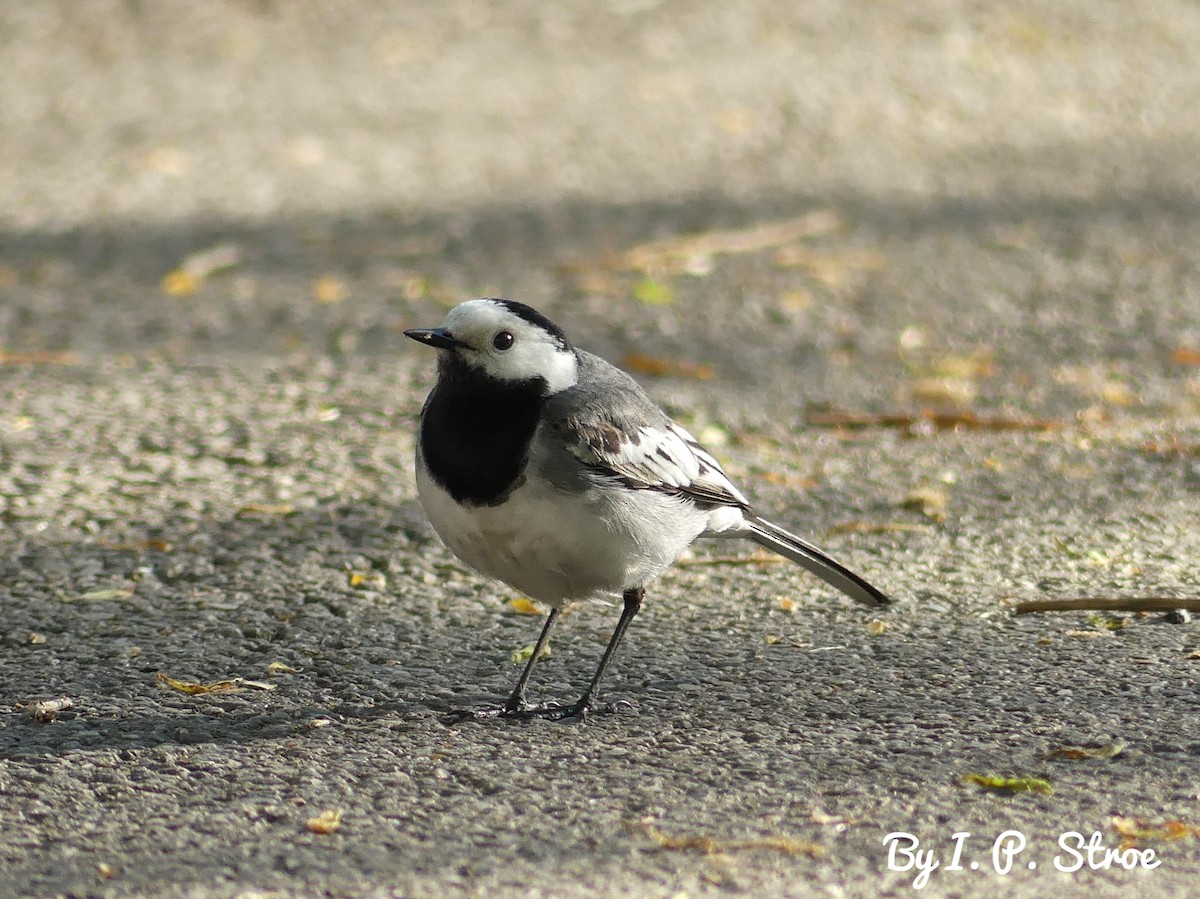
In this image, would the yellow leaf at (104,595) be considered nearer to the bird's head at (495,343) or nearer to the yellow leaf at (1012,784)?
the bird's head at (495,343)

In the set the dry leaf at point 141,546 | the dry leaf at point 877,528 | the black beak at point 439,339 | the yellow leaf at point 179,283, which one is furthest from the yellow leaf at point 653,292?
the black beak at point 439,339

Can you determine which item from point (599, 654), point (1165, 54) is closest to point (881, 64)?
point (1165, 54)

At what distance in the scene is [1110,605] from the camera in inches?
173

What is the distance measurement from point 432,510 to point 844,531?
1.81 meters

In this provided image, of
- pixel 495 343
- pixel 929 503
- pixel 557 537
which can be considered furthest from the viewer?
pixel 929 503

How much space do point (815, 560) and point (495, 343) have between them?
47.4 inches

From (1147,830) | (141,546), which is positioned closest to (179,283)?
(141,546)

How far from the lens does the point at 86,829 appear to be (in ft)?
10.6

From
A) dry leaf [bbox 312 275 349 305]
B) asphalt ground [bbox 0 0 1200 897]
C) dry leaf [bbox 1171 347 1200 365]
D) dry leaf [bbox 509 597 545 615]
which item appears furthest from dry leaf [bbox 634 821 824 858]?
dry leaf [bbox 312 275 349 305]

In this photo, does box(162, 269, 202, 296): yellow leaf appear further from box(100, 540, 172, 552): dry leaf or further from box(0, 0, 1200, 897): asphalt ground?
box(100, 540, 172, 552): dry leaf

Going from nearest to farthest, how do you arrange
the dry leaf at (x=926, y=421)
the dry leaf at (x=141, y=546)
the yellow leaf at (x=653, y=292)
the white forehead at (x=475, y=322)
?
the white forehead at (x=475, y=322)
the dry leaf at (x=141, y=546)
the dry leaf at (x=926, y=421)
the yellow leaf at (x=653, y=292)

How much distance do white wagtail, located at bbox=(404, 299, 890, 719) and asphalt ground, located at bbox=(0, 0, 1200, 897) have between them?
363mm

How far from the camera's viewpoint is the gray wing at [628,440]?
152 inches

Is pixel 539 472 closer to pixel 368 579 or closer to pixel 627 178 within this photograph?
pixel 368 579
